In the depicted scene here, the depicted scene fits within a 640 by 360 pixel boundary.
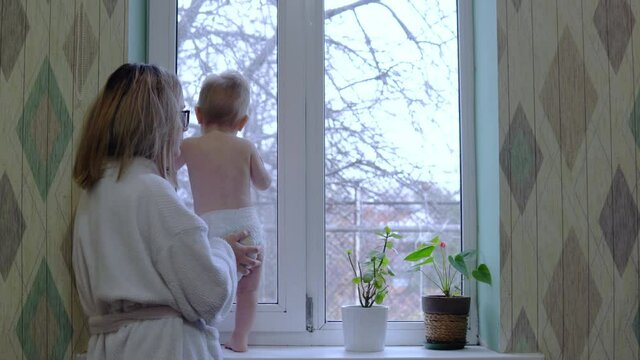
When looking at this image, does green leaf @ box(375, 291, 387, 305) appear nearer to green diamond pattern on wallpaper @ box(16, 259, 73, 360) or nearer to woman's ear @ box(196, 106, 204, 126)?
woman's ear @ box(196, 106, 204, 126)

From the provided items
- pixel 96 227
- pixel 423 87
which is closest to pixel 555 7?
pixel 423 87

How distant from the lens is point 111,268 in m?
1.69

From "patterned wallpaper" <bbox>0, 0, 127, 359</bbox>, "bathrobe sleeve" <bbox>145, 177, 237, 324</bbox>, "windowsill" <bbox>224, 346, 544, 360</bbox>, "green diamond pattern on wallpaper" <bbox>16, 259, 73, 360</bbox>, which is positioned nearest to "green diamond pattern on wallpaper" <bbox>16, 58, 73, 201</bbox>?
"patterned wallpaper" <bbox>0, 0, 127, 359</bbox>

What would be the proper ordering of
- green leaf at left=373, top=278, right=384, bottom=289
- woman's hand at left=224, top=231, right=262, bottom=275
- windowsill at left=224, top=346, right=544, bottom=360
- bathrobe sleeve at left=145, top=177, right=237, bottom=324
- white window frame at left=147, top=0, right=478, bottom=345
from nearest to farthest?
1. bathrobe sleeve at left=145, top=177, right=237, bottom=324
2. woman's hand at left=224, top=231, right=262, bottom=275
3. windowsill at left=224, top=346, right=544, bottom=360
4. green leaf at left=373, top=278, right=384, bottom=289
5. white window frame at left=147, top=0, right=478, bottom=345

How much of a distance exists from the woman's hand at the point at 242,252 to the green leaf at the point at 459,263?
0.53m

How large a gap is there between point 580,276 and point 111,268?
119 centimetres

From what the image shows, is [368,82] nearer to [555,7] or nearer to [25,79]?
[555,7]

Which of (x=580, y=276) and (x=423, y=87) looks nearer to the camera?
(x=580, y=276)

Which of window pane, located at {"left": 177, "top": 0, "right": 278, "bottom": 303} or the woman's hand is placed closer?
the woman's hand

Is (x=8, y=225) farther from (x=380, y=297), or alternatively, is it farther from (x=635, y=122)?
(x=635, y=122)

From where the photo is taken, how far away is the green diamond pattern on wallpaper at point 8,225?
208 centimetres

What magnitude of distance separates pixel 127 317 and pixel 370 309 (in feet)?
2.38

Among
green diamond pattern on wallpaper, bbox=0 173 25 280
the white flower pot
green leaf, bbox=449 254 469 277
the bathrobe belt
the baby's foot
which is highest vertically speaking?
green diamond pattern on wallpaper, bbox=0 173 25 280

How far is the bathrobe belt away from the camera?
1710mm
